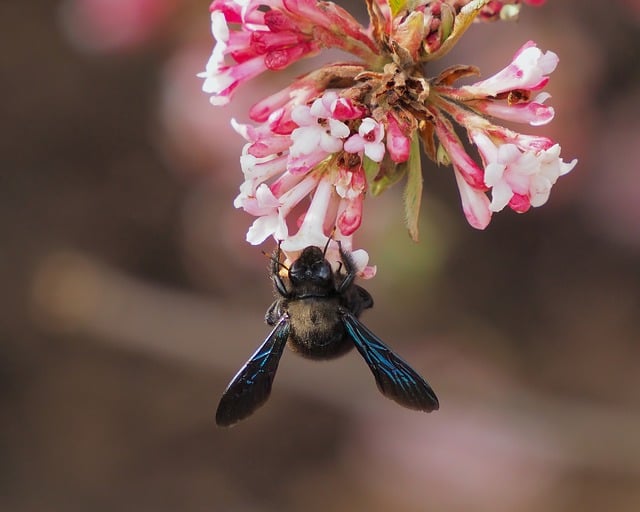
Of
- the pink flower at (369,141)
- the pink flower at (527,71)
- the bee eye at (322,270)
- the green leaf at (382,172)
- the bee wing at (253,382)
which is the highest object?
the pink flower at (527,71)

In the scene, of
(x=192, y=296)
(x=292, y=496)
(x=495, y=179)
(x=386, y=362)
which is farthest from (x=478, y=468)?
(x=495, y=179)

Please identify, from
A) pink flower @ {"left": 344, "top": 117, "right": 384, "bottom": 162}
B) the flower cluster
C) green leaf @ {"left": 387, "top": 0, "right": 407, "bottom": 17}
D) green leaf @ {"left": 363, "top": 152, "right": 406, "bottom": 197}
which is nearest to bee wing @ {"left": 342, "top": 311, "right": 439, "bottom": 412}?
the flower cluster

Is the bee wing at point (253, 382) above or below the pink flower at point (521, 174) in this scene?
below

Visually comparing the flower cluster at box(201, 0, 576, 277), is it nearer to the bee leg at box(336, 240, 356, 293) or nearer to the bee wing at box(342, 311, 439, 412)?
Result: the bee leg at box(336, 240, 356, 293)

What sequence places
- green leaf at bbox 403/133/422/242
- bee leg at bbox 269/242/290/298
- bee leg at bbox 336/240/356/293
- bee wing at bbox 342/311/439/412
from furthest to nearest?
bee leg at bbox 269/242/290/298
bee leg at bbox 336/240/356/293
bee wing at bbox 342/311/439/412
green leaf at bbox 403/133/422/242

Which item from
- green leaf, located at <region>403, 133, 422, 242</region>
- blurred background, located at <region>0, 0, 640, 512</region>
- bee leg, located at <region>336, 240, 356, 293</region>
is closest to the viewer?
green leaf, located at <region>403, 133, 422, 242</region>

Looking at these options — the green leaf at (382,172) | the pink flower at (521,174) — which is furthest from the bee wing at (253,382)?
the pink flower at (521,174)

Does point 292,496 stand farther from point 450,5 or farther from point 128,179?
point 450,5

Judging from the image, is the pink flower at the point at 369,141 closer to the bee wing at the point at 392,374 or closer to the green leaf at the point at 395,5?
the green leaf at the point at 395,5

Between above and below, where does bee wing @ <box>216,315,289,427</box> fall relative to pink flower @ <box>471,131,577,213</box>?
below

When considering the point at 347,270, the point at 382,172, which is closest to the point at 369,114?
the point at 382,172
